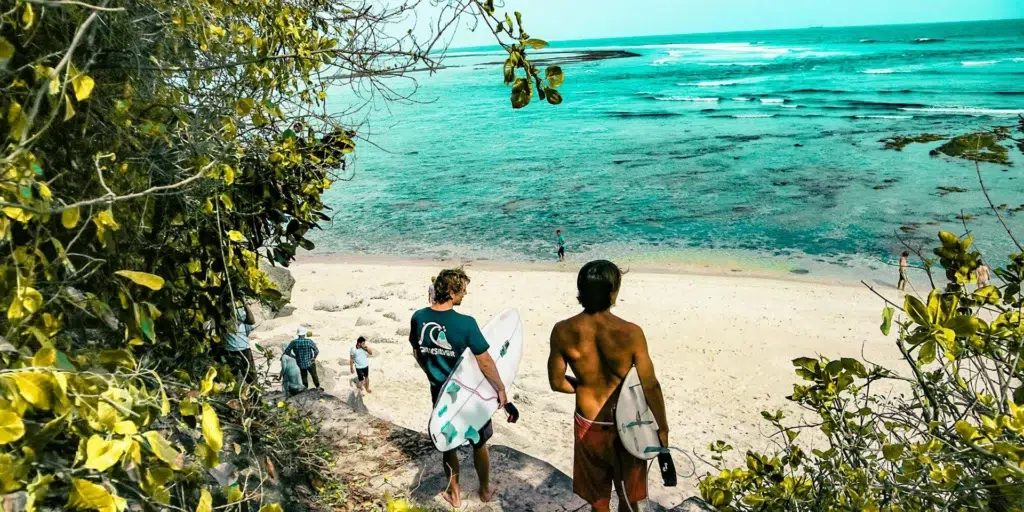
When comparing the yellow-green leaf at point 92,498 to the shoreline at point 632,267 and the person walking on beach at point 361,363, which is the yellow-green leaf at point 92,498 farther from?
the shoreline at point 632,267

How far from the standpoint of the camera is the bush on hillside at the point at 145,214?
1353 millimetres

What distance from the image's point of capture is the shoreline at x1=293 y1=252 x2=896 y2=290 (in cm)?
1694

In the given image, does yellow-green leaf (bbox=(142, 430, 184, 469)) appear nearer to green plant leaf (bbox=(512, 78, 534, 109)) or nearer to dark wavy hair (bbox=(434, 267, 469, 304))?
green plant leaf (bbox=(512, 78, 534, 109))

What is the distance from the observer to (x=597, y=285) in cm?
344

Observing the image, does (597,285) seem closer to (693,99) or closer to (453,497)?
(453,497)

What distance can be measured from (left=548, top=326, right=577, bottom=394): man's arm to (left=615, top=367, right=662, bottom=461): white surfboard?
308 millimetres

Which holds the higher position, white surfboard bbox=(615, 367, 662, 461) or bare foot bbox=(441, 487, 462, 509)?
white surfboard bbox=(615, 367, 662, 461)

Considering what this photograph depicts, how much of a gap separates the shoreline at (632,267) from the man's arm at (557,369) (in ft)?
46.8

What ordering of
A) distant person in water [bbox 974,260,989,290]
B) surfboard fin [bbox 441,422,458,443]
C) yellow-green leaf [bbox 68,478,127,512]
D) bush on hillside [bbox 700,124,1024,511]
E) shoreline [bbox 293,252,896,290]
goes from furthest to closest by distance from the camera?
shoreline [bbox 293,252,896,290] → surfboard fin [bbox 441,422,458,443] → distant person in water [bbox 974,260,989,290] → bush on hillside [bbox 700,124,1024,511] → yellow-green leaf [bbox 68,478,127,512]

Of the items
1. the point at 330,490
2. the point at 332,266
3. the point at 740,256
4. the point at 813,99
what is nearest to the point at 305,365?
the point at 330,490

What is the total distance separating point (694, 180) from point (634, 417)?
25.9 meters

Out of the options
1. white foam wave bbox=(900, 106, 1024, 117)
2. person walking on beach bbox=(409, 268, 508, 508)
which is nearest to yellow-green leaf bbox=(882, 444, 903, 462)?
person walking on beach bbox=(409, 268, 508, 508)

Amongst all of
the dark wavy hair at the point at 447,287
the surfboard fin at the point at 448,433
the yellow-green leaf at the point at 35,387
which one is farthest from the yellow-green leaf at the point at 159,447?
the surfboard fin at the point at 448,433

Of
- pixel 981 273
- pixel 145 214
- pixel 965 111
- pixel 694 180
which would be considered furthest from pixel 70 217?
pixel 965 111
